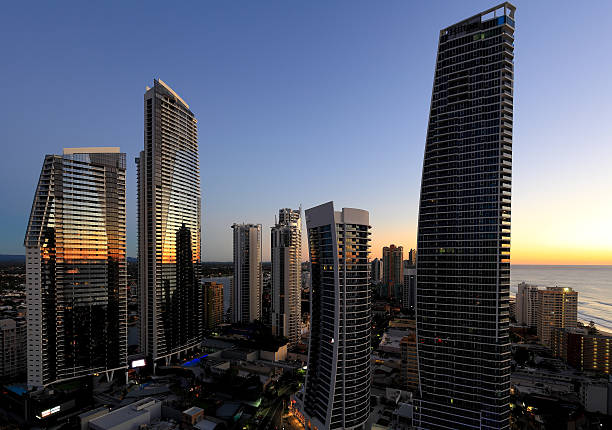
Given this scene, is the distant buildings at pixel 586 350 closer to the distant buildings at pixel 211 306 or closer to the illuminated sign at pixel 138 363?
the illuminated sign at pixel 138 363

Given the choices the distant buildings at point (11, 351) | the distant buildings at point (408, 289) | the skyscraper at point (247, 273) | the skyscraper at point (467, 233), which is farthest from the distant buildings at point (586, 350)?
the distant buildings at point (11, 351)

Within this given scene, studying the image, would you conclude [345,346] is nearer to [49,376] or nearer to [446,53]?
[446,53]

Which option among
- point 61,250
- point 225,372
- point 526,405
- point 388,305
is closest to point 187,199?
point 61,250

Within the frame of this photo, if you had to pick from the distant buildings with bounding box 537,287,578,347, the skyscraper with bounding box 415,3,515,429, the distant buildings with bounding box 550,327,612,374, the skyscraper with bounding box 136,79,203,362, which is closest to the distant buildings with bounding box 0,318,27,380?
the skyscraper with bounding box 136,79,203,362

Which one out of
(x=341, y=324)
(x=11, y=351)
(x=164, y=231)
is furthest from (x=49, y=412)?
(x=341, y=324)

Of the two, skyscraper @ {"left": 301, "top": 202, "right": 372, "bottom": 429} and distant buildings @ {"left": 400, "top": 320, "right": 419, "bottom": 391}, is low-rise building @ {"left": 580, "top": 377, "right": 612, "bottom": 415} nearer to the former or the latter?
distant buildings @ {"left": 400, "top": 320, "right": 419, "bottom": 391}

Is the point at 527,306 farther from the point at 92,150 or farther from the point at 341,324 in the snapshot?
the point at 92,150
